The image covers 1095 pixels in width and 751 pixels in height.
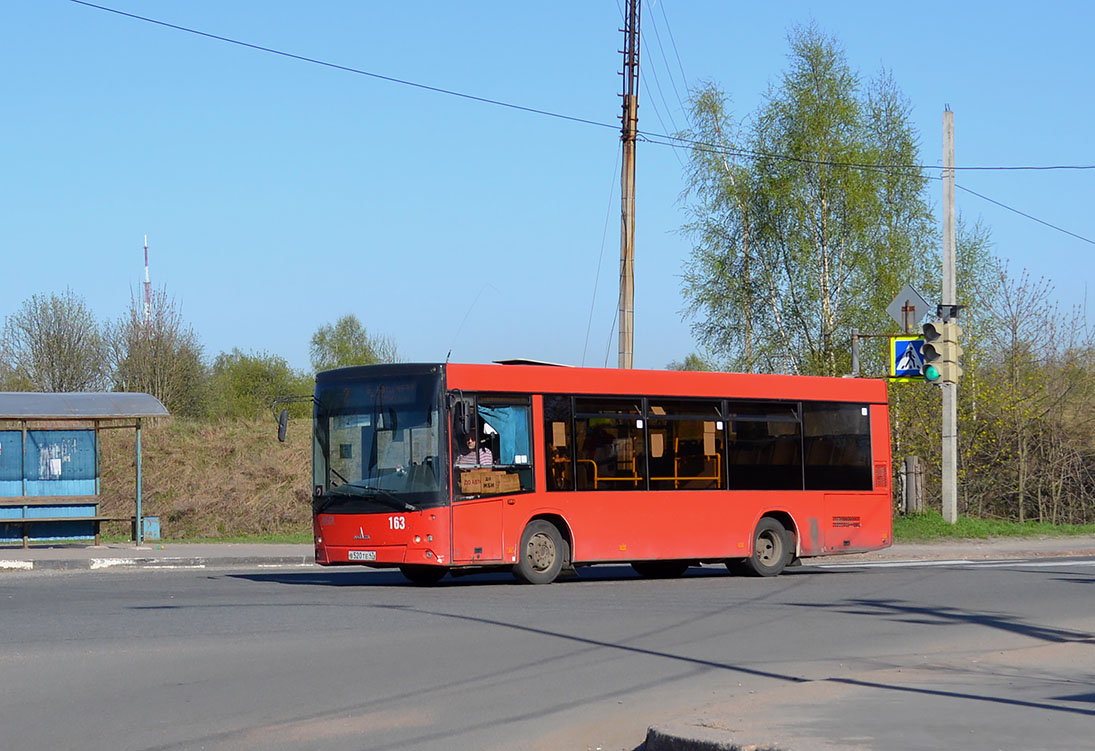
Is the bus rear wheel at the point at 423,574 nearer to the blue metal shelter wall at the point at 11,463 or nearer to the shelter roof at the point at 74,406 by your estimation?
the shelter roof at the point at 74,406

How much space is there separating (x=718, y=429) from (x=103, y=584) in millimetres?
9130

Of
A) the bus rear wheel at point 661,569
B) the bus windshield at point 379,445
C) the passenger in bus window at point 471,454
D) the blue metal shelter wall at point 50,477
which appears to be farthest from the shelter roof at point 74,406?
the passenger in bus window at point 471,454

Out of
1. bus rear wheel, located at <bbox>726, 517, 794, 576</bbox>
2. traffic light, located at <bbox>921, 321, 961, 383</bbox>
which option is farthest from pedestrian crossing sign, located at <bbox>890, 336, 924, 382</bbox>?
bus rear wheel, located at <bbox>726, 517, 794, 576</bbox>

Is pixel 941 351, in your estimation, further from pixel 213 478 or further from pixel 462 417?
pixel 213 478

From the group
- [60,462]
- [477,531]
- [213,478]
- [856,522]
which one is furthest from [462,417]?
[213,478]

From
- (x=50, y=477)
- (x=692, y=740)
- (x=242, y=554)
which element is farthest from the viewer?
(x=50, y=477)

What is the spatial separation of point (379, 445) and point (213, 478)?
1992 cm

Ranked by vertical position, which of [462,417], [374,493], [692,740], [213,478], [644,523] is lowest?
[692,740]

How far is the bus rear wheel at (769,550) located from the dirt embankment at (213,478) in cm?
1495

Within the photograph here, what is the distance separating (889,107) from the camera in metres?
45.9

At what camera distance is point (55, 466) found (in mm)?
26594

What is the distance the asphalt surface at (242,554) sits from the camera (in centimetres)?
2198

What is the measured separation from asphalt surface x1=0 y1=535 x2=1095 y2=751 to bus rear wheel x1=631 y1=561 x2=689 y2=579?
187 inches

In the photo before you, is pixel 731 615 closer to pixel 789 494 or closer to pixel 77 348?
pixel 789 494
